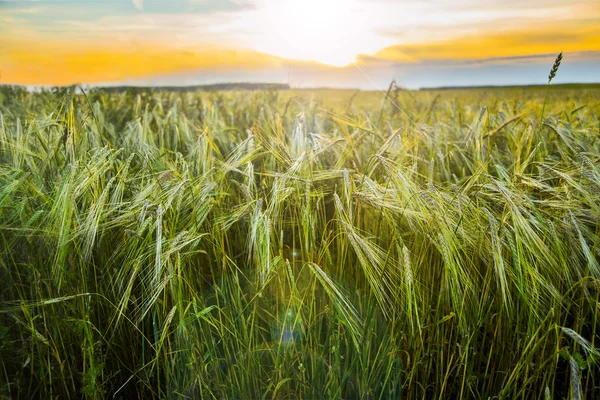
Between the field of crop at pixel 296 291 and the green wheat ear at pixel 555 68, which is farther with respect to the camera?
the green wheat ear at pixel 555 68

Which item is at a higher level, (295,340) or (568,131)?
(568,131)

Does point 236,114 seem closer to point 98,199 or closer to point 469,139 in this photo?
point 469,139

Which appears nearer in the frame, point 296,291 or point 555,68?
point 296,291

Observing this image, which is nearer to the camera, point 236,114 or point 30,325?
point 30,325

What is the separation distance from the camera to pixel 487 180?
1611 mm

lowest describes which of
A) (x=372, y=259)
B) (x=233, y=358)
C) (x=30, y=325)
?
(x=233, y=358)

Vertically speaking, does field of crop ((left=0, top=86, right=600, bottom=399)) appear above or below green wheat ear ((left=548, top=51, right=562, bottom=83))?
below

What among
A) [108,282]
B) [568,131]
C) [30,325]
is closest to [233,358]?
[108,282]

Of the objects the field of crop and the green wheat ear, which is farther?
the green wheat ear

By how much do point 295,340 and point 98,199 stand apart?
733 mm

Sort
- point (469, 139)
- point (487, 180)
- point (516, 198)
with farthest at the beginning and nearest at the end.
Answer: point (469, 139) < point (487, 180) < point (516, 198)

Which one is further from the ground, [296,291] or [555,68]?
[555,68]

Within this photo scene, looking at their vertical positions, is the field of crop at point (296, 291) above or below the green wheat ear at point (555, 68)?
below

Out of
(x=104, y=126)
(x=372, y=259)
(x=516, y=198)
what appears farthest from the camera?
(x=104, y=126)
